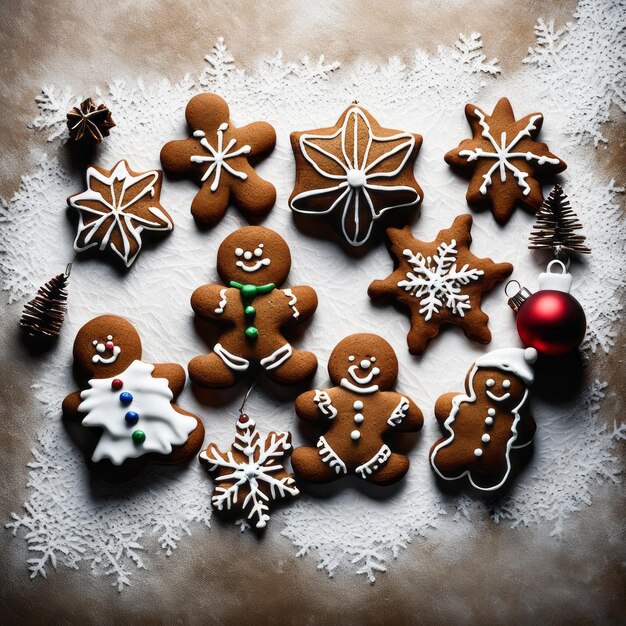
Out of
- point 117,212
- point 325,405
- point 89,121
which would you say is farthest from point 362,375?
point 89,121

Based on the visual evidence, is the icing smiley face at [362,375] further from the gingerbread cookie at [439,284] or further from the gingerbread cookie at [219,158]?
the gingerbread cookie at [219,158]

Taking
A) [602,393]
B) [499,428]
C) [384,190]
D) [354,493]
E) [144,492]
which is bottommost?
[144,492]

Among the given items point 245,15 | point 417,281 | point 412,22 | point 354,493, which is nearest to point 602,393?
point 417,281

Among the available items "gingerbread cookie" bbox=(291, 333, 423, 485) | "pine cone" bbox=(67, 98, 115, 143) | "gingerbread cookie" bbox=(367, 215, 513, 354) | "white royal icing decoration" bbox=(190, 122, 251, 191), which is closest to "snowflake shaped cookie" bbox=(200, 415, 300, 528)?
"gingerbread cookie" bbox=(291, 333, 423, 485)

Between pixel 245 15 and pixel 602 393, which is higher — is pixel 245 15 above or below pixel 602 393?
above

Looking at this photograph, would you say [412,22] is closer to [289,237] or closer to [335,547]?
[289,237]

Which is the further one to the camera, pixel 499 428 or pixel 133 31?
pixel 133 31

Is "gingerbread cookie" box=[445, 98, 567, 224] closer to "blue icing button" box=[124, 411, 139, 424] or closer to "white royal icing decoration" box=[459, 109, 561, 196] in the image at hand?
"white royal icing decoration" box=[459, 109, 561, 196]
